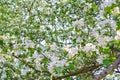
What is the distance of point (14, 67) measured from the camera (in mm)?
5461

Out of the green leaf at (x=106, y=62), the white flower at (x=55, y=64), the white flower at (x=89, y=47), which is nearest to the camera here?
the green leaf at (x=106, y=62)

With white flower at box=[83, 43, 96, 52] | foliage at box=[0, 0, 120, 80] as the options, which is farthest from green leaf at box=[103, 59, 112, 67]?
white flower at box=[83, 43, 96, 52]

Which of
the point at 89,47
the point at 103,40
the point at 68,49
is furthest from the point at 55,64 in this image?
the point at 103,40

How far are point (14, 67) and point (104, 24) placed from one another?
1.81 metres

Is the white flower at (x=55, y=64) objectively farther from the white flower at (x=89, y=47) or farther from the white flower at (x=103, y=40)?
the white flower at (x=103, y=40)

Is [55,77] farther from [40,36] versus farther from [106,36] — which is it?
[40,36]

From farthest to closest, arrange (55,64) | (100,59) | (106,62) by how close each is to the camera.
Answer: (55,64) → (100,59) → (106,62)

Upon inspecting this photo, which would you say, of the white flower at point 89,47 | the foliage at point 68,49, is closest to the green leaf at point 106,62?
the foliage at point 68,49

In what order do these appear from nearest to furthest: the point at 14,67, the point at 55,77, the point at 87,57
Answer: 1. the point at 55,77
2. the point at 87,57
3. the point at 14,67

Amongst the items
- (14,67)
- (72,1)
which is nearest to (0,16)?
(72,1)

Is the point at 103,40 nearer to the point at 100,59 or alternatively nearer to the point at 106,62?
the point at 100,59

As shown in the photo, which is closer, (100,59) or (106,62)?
(106,62)

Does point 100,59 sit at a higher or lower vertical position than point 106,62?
higher

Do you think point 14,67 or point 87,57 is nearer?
point 87,57
